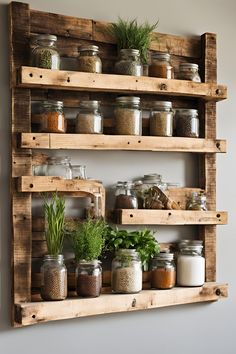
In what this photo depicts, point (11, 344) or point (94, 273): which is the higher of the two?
point (94, 273)

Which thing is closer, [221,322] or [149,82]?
[149,82]

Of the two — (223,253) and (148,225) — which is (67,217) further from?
(223,253)

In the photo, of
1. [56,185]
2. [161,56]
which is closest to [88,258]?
[56,185]

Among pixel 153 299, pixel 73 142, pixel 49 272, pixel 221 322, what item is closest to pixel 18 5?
pixel 73 142

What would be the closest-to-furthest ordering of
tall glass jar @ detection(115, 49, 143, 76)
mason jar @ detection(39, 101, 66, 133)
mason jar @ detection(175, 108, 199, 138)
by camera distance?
mason jar @ detection(39, 101, 66, 133)
tall glass jar @ detection(115, 49, 143, 76)
mason jar @ detection(175, 108, 199, 138)

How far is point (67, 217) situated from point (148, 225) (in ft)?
1.18

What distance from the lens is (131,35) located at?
8.39 feet

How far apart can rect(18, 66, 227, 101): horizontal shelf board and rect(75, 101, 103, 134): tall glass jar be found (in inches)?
2.4

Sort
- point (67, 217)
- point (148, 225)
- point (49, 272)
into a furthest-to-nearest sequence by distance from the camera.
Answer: point (148, 225) < point (67, 217) < point (49, 272)

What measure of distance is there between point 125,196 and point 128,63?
0.52 m

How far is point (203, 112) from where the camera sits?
109 inches

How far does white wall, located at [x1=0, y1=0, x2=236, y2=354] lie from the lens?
2.41 meters

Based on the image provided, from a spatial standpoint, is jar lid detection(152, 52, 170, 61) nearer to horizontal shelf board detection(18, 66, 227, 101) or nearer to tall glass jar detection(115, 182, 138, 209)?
horizontal shelf board detection(18, 66, 227, 101)
